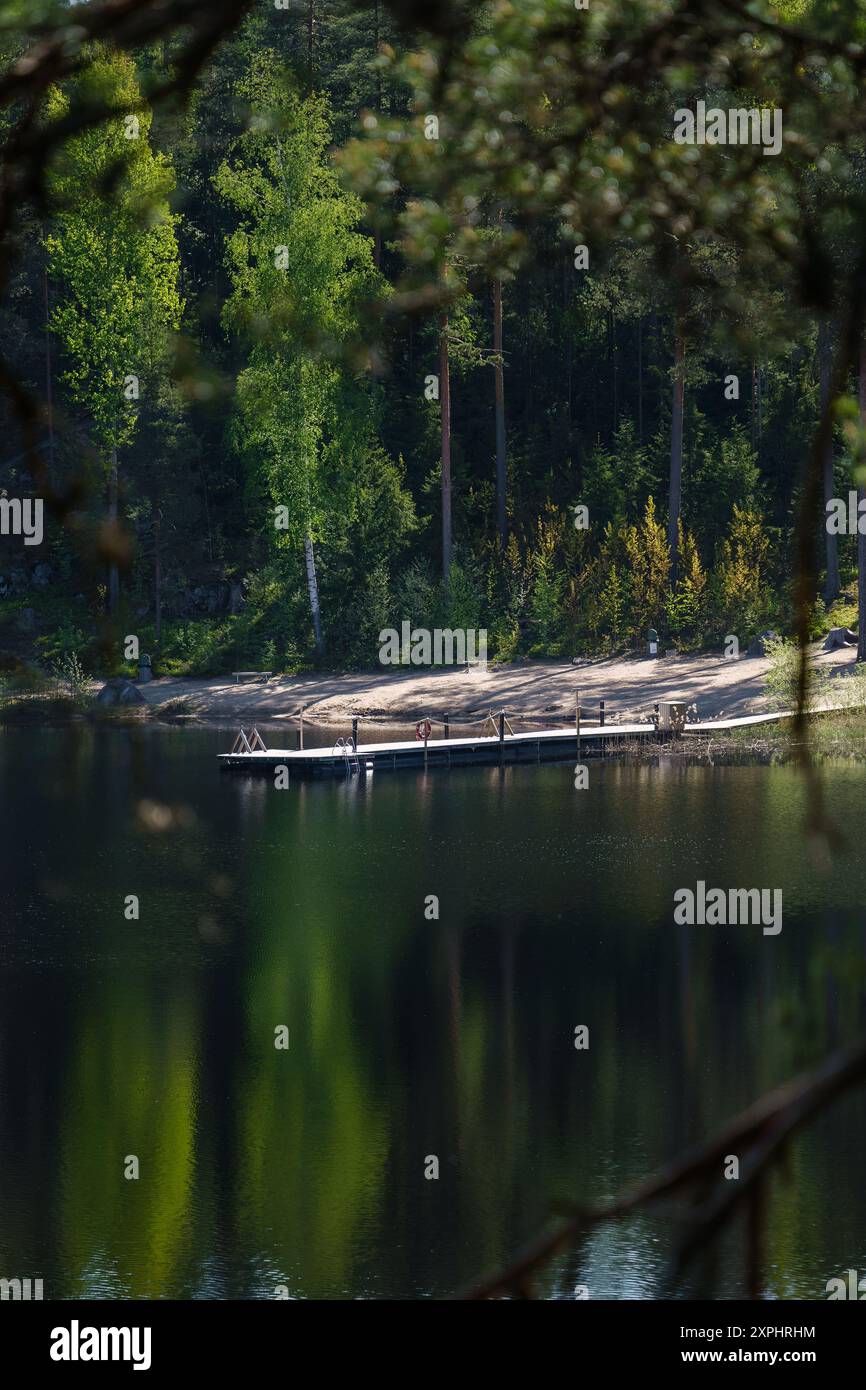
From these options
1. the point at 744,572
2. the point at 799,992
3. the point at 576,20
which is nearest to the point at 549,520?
the point at 744,572

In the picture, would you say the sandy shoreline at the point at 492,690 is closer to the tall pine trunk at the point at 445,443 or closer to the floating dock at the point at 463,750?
the floating dock at the point at 463,750

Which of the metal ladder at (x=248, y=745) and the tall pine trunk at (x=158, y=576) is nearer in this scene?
the metal ladder at (x=248, y=745)

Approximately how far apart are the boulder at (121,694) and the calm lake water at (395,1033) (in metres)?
9.50

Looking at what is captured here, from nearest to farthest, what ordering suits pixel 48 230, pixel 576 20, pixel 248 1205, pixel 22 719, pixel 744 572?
pixel 576 20
pixel 248 1205
pixel 744 572
pixel 48 230
pixel 22 719

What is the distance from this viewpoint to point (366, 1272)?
19.4 m

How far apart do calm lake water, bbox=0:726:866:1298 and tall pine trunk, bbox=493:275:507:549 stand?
14250 mm

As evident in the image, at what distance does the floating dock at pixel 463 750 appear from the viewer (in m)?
43.9

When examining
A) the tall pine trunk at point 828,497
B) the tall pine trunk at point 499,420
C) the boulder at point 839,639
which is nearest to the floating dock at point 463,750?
the boulder at point 839,639

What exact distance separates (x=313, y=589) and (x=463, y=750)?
9.12 m

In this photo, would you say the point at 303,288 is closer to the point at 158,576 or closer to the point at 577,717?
the point at 158,576

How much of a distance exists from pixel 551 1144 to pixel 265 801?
20.0 m

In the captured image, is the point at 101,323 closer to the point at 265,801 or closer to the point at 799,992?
the point at 265,801

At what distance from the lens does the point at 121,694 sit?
49594 mm

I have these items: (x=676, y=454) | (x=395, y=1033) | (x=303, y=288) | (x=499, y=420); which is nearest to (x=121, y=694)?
(x=303, y=288)
